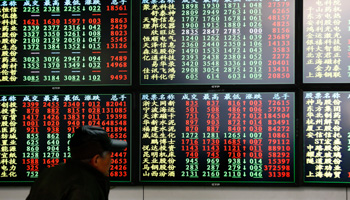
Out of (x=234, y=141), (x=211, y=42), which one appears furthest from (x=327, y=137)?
(x=211, y=42)

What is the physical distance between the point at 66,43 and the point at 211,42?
116 centimetres

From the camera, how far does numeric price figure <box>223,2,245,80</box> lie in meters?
2.82

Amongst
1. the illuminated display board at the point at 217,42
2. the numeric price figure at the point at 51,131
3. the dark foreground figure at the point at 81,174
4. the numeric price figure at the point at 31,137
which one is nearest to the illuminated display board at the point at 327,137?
the illuminated display board at the point at 217,42

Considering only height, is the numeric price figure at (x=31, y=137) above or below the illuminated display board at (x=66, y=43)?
below

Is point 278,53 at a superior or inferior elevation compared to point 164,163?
superior

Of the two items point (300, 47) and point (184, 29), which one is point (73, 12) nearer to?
point (184, 29)

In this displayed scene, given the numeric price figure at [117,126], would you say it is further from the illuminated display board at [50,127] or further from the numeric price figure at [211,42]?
the numeric price figure at [211,42]

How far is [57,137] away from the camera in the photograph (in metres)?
2.87

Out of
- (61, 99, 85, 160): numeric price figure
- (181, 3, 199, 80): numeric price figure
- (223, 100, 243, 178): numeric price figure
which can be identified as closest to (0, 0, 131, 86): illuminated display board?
(61, 99, 85, 160): numeric price figure

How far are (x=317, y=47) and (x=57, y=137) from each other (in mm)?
2155

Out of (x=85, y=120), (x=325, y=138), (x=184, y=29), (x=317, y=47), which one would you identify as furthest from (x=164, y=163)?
(x=317, y=47)

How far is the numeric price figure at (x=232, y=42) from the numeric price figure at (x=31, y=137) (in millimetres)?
1543

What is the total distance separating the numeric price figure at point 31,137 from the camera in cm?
287

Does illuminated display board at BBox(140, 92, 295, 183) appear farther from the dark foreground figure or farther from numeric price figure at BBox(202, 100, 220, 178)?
the dark foreground figure
